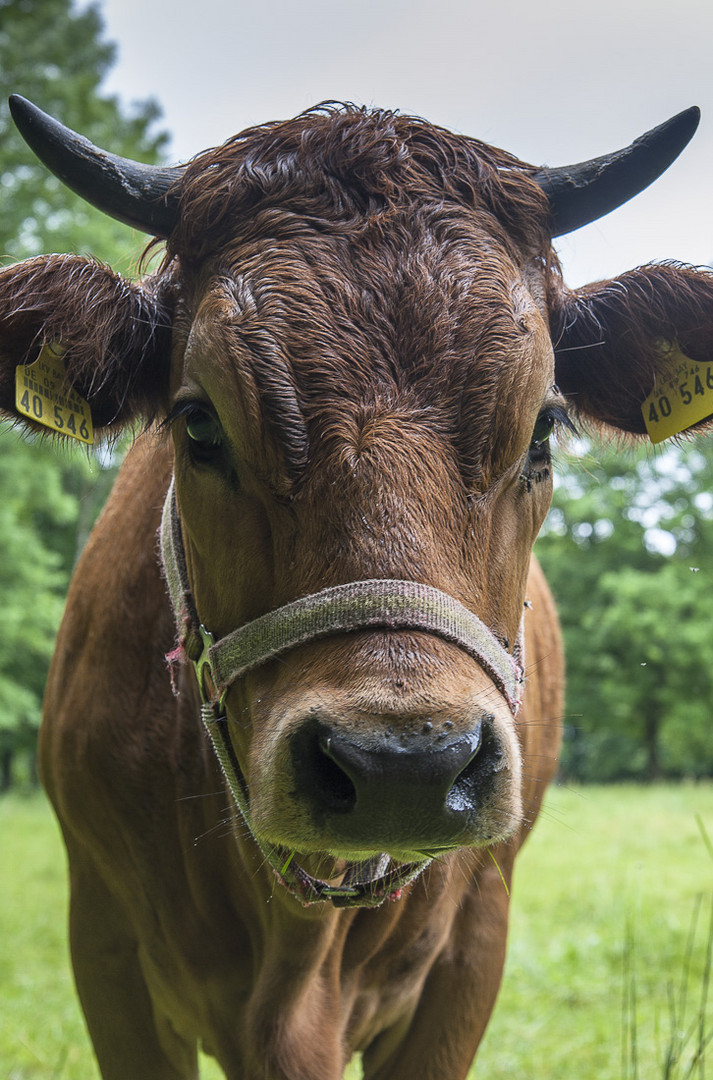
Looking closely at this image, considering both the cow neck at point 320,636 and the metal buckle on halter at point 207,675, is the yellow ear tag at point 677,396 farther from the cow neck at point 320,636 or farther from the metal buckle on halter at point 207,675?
the metal buckle on halter at point 207,675

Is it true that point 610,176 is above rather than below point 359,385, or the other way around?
above

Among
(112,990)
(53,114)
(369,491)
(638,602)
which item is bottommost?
(112,990)

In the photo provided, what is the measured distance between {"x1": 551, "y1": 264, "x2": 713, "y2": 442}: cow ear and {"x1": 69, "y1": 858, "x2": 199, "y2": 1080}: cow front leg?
2.17 meters

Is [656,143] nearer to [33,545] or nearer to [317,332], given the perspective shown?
[317,332]

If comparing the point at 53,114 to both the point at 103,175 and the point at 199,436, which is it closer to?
the point at 103,175

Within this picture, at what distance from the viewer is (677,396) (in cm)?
279

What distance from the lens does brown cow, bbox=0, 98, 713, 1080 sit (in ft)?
5.69

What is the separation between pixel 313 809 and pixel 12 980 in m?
5.91

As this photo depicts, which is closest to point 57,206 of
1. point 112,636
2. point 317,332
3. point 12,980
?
point 12,980

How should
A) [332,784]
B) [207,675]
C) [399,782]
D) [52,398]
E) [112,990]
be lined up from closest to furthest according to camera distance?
[399,782]
[332,784]
[207,675]
[52,398]
[112,990]

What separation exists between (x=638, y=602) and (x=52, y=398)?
23.8 metres

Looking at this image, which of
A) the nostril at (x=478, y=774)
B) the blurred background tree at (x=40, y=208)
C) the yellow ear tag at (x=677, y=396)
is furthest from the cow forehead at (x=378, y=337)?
the blurred background tree at (x=40, y=208)

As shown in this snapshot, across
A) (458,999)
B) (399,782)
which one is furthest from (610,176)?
(458,999)

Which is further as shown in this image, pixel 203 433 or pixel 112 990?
pixel 112 990
